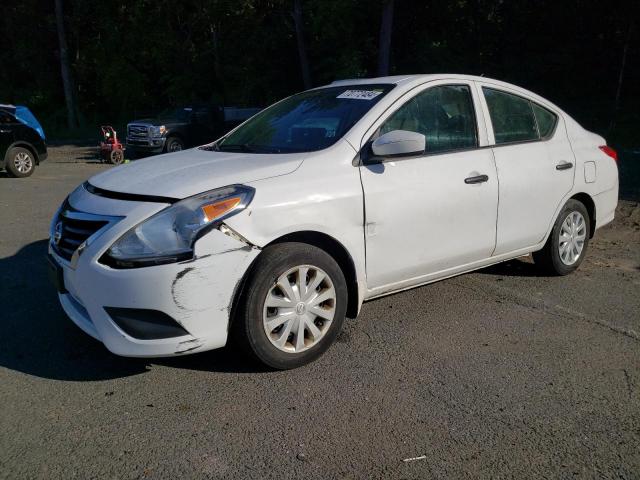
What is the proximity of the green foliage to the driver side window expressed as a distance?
15899 millimetres

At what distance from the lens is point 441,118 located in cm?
441

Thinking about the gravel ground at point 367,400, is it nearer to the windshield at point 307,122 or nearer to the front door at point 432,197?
the front door at point 432,197

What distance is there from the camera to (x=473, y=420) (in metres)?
3.06

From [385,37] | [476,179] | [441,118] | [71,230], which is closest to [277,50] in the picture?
[385,37]

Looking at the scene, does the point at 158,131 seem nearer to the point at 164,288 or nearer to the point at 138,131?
the point at 138,131

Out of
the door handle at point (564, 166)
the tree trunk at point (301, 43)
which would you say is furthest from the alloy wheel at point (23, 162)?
the tree trunk at point (301, 43)

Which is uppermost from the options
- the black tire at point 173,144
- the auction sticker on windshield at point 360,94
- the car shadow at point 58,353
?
the auction sticker on windshield at point 360,94

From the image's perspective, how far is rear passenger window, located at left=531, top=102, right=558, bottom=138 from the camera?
200 inches

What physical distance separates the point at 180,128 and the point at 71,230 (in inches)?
631

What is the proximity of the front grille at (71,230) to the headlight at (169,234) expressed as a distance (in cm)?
26

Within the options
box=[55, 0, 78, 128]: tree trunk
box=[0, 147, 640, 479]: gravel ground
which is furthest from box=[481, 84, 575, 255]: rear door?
box=[55, 0, 78, 128]: tree trunk

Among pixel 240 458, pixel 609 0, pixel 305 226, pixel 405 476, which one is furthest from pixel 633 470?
pixel 609 0

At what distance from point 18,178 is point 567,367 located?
40.1 ft

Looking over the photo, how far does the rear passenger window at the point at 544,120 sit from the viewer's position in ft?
16.7
